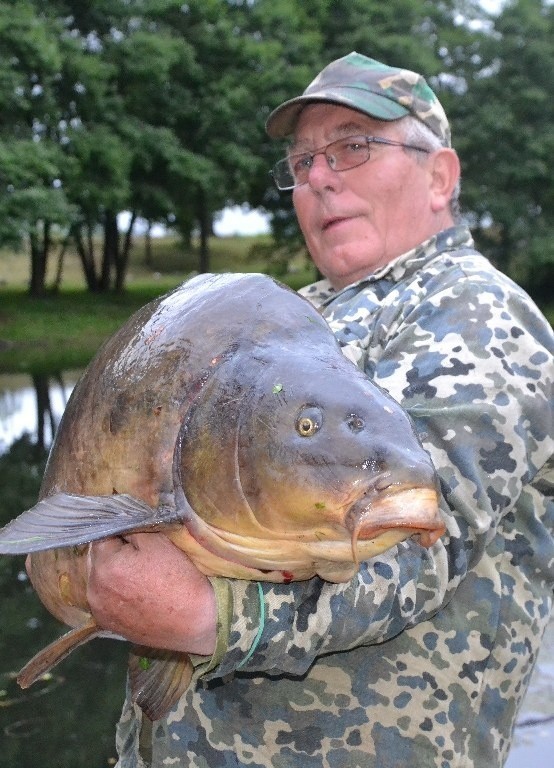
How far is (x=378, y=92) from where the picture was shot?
2.95 m

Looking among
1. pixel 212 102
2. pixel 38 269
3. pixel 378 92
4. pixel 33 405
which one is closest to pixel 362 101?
pixel 378 92

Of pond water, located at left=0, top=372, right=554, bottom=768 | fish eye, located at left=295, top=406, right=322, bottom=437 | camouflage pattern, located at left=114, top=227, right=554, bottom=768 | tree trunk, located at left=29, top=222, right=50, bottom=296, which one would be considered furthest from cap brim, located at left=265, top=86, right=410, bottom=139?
tree trunk, located at left=29, top=222, right=50, bottom=296

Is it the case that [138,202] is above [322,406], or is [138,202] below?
below

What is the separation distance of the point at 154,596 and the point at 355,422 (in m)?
0.50

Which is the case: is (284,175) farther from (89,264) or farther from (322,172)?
(89,264)

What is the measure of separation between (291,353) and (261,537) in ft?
1.13

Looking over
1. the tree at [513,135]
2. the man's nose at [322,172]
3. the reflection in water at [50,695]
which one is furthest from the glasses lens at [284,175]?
the tree at [513,135]

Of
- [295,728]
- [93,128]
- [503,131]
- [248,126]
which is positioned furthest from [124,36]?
[295,728]

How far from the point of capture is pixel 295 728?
2340 mm

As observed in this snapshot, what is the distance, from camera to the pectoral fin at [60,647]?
1843 mm

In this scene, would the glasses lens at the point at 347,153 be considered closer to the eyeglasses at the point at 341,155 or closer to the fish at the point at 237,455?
the eyeglasses at the point at 341,155

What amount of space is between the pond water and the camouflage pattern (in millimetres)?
2240

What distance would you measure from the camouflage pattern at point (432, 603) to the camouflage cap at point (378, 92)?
0.60 metres

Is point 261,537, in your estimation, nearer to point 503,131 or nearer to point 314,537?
point 314,537
